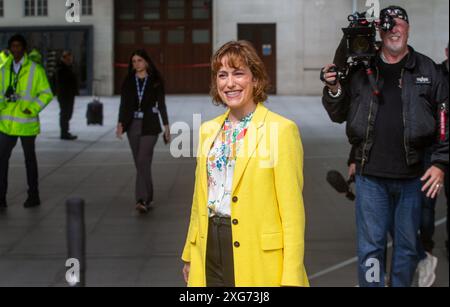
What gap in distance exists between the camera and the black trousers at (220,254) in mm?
3311

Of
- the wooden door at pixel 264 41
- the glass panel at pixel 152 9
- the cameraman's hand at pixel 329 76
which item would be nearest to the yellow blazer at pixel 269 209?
the cameraman's hand at pixel 329 76

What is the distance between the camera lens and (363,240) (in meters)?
4.69

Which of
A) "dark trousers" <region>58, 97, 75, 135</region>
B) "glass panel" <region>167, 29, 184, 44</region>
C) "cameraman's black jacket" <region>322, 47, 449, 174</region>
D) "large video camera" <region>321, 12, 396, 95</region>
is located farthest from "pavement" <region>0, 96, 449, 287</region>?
"glass panel" <region>167, 29, 184, 44</region>

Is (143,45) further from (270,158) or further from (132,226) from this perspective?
(270,158)

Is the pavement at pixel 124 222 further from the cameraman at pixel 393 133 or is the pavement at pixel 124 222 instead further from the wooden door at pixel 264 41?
the wooden door at pixel 264 41

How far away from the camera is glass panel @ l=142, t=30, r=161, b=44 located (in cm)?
2346

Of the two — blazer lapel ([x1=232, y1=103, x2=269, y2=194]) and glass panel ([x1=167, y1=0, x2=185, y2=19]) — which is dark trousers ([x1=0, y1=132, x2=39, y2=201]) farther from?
glass panel ([x1=167, y1=0, x2=185, y2=19])

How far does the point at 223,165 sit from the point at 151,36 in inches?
821

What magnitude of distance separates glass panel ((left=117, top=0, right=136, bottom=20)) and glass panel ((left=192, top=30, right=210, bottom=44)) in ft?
5.79

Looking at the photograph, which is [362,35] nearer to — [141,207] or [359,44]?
[359,44]

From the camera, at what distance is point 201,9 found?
70.6ft

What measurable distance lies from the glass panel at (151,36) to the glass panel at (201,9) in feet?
6.09
